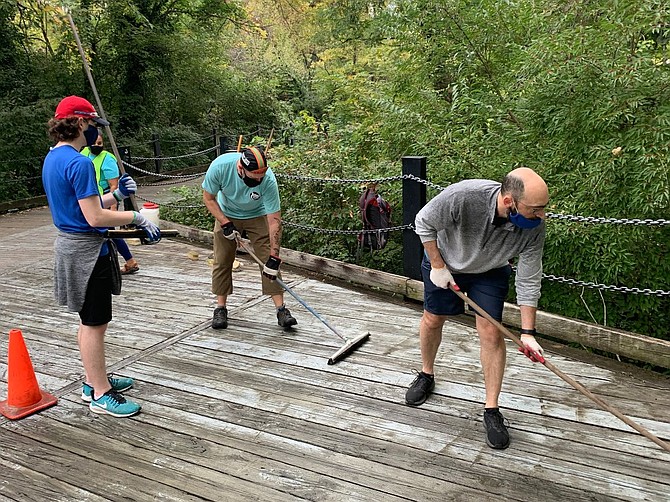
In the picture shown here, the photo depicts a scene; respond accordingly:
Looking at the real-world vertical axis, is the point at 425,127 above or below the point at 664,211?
above

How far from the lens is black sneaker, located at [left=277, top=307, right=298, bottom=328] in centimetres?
418

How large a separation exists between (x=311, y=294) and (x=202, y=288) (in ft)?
3.47

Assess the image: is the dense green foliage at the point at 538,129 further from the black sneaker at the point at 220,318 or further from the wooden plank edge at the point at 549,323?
the black sneaker at the point at 220,318

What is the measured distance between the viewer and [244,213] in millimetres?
4227

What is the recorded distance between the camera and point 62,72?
1292 cm

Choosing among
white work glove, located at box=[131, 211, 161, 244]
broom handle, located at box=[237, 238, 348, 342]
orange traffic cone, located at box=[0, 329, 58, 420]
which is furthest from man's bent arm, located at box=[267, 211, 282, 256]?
orange traffic cone, located at box=[0, 329, 58, 420]

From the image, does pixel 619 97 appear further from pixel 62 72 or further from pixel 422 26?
pixel 62 72

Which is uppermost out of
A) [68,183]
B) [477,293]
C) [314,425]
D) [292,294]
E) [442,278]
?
[68,183]

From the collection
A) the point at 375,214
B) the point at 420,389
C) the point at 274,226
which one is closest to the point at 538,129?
the point at 375,214

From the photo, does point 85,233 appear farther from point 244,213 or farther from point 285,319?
point 285,319

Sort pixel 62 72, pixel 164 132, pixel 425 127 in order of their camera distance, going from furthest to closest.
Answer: pixel 164 132 → pixel 62 72 → pixel 425 127

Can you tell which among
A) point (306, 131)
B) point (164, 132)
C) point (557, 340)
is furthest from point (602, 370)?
point (164, 132)

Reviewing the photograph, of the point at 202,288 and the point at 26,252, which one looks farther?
the point at 26,252

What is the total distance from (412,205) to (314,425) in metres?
2.10
